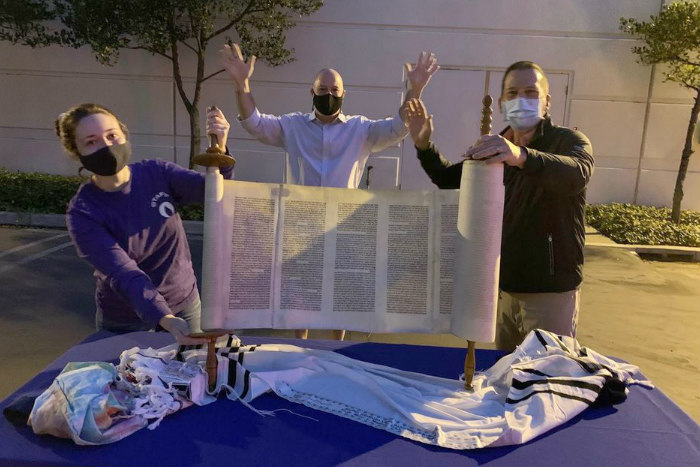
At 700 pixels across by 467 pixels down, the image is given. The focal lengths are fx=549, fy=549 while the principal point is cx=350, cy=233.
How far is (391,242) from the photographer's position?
1823 millimetres

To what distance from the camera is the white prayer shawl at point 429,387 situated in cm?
155

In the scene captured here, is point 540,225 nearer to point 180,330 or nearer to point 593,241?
point 180,330

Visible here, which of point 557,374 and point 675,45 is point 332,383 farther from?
point 675,45

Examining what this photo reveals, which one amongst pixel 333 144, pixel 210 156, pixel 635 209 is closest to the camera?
pixel 210 156

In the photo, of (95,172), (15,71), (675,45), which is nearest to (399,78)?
(675,45)

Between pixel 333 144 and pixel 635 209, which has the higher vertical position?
pixel 333 144

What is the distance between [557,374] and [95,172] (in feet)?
5.71

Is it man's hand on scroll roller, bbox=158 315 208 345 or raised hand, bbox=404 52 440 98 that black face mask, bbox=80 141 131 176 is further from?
raised hand, bbox=404 52 440 98

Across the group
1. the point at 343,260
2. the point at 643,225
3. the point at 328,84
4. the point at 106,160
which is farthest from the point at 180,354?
the point at 643,225

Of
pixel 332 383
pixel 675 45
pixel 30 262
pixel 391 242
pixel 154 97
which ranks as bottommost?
pixel 30 262

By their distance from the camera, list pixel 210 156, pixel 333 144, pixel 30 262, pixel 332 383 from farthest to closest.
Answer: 1. pixel 30 262
2. pixel 333 144
3. pixel 332 383
4. pixel 210 156

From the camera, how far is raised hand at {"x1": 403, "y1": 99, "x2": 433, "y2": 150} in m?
1.97

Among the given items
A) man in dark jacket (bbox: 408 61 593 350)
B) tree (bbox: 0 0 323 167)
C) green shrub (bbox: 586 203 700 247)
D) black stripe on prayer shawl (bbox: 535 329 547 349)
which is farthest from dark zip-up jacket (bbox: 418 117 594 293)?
tree (bbox: 0 0 323 167)

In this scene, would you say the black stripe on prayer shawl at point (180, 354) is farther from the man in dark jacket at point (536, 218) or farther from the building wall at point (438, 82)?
the building wall at point (438, 82)
